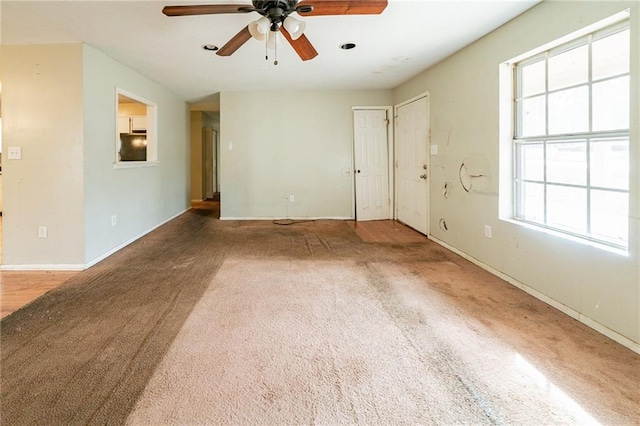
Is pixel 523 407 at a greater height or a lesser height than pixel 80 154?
lesser

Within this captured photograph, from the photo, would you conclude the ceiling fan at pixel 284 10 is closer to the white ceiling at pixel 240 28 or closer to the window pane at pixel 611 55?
the white ceiling at pixel 240 28

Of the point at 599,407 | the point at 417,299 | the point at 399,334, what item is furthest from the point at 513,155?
the point at 599,407

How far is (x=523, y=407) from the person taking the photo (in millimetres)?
1551

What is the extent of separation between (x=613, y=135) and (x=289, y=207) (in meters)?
5.05

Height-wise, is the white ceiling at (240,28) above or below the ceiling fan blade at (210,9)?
above

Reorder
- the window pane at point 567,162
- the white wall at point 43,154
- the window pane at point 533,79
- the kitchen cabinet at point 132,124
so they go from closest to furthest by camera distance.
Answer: the window pane at point 567,162
the window pane at point 533,79
the white wall at point 43,154
the kitchen cabinet at point 132,124

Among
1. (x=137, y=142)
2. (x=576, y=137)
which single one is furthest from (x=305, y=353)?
(x=137, y=142)

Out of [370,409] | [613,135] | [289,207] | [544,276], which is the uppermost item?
[613,135]

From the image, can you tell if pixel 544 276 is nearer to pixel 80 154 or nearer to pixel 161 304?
pixel 161 304

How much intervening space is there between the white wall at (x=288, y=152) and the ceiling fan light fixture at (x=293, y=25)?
4025 millimetres

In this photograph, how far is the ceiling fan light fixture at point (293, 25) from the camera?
2.41 meters

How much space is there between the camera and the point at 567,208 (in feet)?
8.91

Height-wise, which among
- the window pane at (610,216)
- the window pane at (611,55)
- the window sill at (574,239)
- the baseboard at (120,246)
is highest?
the window pane at (611,55)

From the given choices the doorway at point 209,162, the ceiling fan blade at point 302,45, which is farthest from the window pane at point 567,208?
the doorway at point 209,162
